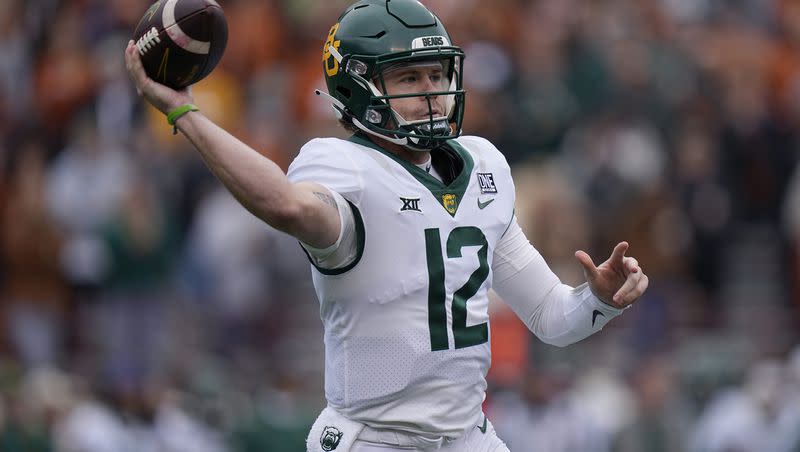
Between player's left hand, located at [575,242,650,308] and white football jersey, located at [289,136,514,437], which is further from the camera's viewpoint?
player's left hand, located at [575,242,650,308]

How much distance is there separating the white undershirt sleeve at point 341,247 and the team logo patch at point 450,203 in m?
0.30

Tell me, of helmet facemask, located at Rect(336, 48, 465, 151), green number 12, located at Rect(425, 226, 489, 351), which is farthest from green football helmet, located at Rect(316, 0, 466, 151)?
green number 12, located at Rect(425, 226, 489, 351)

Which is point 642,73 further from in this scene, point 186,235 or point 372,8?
point 372,8

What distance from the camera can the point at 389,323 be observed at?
13.4ft

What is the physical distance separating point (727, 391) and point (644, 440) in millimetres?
629

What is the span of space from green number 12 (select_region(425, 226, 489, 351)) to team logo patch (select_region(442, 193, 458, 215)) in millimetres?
57

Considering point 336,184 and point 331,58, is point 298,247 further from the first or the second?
point 336,184

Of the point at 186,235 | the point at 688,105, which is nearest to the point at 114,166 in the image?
the point at 186,235

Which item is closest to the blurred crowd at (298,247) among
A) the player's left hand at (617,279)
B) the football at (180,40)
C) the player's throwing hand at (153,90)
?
the player's left hand at (617,279)

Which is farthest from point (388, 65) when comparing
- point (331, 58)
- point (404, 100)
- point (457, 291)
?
point (457, 291)

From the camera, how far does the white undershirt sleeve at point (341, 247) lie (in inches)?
154

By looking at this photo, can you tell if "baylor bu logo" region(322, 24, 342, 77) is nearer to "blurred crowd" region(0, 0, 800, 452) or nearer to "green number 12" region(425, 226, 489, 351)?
"green number 12" region(425, 226, 489, 351)

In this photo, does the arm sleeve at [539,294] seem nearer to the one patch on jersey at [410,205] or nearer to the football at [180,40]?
the one patch on jersey at [410,205]

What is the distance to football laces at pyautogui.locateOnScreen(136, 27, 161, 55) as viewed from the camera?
12.7 feet
